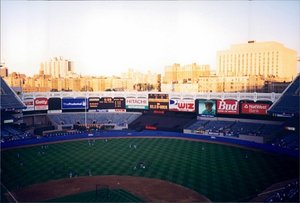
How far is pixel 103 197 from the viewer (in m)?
27.6

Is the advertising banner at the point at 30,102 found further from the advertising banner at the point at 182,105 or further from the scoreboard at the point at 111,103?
the advertising banner at the point at 182,105

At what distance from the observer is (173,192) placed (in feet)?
94.1

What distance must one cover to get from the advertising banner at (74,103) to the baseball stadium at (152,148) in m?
0.23

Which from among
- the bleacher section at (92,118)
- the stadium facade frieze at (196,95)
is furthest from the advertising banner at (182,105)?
the bleacher section at (92,118)

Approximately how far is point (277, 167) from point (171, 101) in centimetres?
3326

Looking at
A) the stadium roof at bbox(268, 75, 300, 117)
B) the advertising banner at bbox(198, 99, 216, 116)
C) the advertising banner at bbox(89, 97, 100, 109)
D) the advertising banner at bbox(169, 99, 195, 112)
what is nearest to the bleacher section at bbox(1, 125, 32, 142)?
the advertising banner at bbox(89, 97, 100, 109)

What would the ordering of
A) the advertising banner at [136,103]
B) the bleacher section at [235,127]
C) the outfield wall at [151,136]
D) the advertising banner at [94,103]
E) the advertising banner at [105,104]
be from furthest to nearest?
the advertising banner at [105,104]
the advertising banner at [94,103]
the advertising banner at [136,103]
the bleacher section at [235,127]
the outfield wall at [151,136]

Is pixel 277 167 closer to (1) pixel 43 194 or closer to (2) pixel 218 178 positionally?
(2) pixel 218 178

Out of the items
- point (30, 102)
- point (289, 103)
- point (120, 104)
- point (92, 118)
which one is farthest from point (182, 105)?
point (30, 102)

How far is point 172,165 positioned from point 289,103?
2017 centimetres

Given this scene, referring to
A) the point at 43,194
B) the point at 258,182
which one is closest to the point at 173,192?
the point at 258,182

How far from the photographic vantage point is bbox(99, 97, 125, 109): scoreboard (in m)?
72.0

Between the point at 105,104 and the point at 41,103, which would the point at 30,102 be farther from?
the point at 105,104

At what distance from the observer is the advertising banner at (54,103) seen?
227 ft
